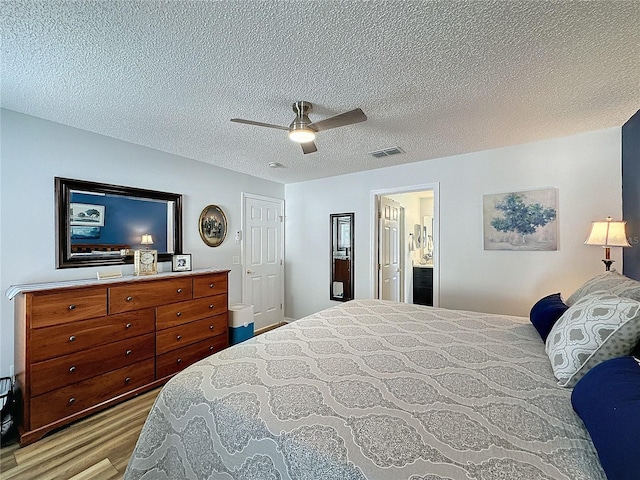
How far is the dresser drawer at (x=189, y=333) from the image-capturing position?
9.09 ft

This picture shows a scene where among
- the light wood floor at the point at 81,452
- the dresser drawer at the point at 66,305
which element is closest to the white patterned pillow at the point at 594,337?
the light wood floor at the point at 81,452

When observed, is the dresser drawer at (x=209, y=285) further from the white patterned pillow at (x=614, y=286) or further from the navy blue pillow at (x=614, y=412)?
the white patterned pillow at (x=614, y=286)

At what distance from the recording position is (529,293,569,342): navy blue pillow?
5.70ft

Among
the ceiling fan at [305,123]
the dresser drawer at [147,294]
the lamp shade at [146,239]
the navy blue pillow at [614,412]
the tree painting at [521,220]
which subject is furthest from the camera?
the lamp shade at [146,239]

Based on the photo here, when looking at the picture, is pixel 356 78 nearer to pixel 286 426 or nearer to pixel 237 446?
pixel 286 426

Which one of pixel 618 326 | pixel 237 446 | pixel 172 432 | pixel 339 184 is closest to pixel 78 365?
pixel 172 432

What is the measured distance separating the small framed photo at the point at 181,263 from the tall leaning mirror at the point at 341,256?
215cm

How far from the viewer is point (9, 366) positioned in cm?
223

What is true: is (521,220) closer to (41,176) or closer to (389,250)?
(389,250)

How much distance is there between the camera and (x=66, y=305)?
214 centimetres

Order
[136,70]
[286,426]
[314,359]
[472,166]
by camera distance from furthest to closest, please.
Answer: [472,166] → [136,70] → [314,359] → [286,426]

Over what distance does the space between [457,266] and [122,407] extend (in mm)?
3754

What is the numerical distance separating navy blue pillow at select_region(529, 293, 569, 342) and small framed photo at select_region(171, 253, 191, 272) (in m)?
3.35

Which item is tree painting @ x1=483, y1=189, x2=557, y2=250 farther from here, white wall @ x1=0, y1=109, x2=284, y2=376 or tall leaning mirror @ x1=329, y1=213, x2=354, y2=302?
white wall @ x1=0, y1=109, x2=284, y2=376
